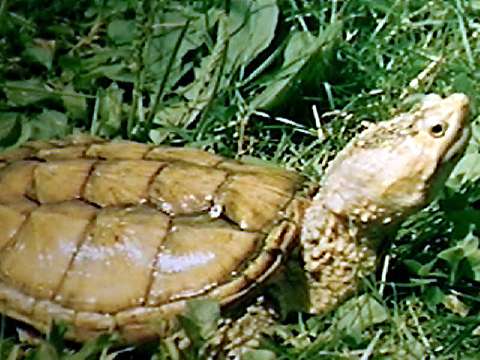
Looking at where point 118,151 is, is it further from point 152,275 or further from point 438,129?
point 438,129

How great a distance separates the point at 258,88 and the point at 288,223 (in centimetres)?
63

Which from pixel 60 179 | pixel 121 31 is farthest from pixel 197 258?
pixel 121 31

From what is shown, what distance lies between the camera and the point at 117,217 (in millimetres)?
2205

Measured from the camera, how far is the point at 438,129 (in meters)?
2.16

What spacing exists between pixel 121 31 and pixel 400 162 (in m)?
0.97

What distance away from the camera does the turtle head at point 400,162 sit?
2.16 m

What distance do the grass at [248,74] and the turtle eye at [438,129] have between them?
1.02 feet

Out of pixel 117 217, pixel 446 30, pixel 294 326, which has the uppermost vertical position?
pixel 446 30

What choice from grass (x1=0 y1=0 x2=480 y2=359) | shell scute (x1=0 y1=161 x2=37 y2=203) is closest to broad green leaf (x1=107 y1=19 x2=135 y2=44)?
grass (x1=0 y1=0 x2=480 y2=359)

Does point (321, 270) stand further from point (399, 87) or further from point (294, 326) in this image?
point (399, 87)

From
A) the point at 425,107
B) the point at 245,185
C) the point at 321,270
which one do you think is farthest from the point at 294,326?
the point at 425,107

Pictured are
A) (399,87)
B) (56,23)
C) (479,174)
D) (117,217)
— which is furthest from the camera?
(56,23)

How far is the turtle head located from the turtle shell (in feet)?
0.36

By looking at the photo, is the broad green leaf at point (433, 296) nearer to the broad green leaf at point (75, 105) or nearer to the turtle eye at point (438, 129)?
the turtle eye at point (438, 129)
